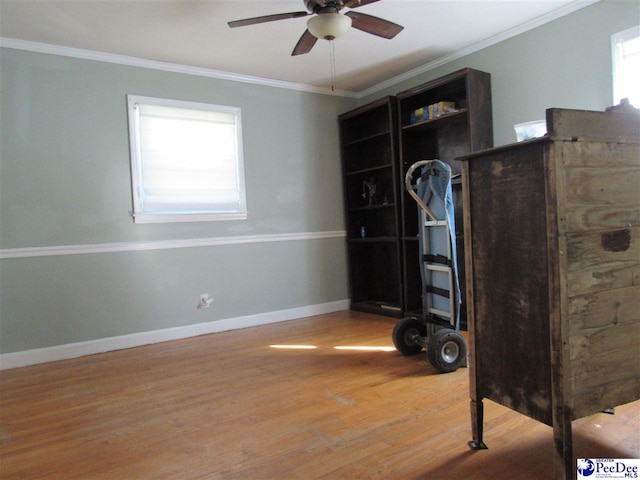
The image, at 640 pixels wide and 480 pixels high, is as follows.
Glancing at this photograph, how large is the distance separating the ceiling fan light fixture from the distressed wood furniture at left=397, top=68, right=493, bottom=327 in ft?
5.37

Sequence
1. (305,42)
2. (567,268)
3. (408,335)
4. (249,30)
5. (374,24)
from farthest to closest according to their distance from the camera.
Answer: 1. (249,30)
2. (408,335)
3. (305,42)
4. (374,24)
5. (567,268)

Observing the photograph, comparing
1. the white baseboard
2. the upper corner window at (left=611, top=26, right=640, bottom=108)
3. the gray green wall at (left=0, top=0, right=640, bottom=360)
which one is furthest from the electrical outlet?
the upper corner window at (left=611, top=26, right=640, bottom=108)

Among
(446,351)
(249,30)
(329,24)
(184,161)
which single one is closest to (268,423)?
(446,351)

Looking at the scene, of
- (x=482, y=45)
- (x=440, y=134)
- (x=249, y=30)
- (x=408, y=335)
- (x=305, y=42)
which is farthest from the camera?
(x=440, y=134)

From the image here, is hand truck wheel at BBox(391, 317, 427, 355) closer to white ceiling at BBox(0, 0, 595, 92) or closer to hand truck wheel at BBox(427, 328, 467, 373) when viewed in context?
hand truck wheel at BBox(427, 328, 467, 373)

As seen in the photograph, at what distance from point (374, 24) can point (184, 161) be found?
2.31 meters

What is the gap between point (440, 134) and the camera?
4.41 meters

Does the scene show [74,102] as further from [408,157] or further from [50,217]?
[408,157]

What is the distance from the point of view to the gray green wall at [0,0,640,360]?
133 inches

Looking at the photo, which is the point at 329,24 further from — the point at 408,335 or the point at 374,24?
the point at 408,335

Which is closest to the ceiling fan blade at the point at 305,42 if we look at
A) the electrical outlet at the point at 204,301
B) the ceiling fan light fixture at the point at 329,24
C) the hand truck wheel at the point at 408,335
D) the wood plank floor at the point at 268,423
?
the ceiling fan light fixture at the point at 329,24

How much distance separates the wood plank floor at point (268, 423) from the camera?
1.75 metres

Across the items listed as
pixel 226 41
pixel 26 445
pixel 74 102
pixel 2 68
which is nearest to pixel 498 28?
pixel 226 41

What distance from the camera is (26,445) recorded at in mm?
2068
